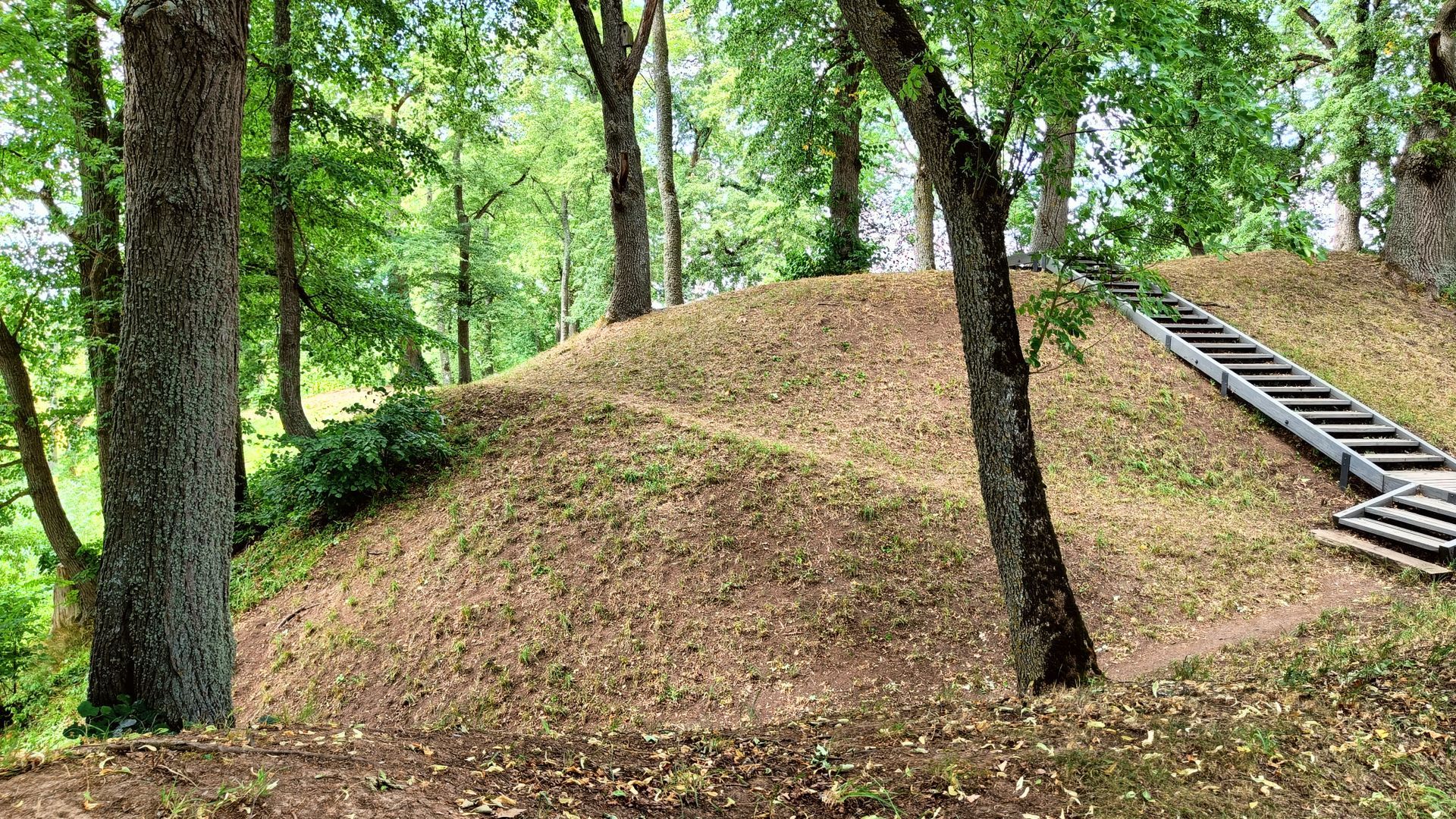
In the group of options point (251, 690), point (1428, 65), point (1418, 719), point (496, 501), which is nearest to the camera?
point (1418, 719)

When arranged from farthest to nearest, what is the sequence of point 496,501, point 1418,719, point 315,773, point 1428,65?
point 1428,65, point 496,501, point 1418,719, point 315,773

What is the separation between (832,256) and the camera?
14.3 meters

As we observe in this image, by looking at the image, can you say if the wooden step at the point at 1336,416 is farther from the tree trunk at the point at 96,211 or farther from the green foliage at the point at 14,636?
the green foliage at the point at 14,636

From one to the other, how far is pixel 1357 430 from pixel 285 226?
13.7 m

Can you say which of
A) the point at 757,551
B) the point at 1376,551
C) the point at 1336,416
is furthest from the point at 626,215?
the point at 1376,551

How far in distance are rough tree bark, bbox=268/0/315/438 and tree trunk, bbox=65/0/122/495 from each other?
1.53 m

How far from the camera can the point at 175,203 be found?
3.47 metres

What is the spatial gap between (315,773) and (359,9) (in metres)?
9.44

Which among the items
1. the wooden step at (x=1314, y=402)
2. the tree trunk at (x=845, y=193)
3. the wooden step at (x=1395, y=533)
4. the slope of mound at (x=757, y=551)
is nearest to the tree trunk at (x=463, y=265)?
the slope of mound at (x=757, y=551)

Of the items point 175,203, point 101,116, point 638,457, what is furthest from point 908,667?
point 101,116

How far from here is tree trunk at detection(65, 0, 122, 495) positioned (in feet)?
25.3

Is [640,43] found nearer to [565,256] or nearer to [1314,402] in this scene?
[565,256]

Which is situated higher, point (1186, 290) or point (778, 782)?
point (1186, 290)

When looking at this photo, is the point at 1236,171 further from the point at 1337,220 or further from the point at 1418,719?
the point at 1337,220
